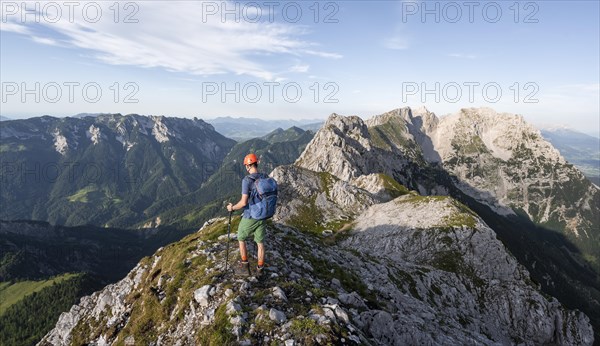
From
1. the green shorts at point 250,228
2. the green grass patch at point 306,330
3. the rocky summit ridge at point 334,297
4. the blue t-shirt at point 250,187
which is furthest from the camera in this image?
the green shorts at point 250,228

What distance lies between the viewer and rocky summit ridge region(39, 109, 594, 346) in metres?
16.6

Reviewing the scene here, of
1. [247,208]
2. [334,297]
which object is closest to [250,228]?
[247,208]

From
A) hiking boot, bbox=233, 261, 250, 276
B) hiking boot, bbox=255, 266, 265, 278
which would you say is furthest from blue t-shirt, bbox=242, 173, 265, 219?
hiking boot, bbox=255, 266, 265, 278

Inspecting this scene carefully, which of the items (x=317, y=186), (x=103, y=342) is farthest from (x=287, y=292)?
(x=317, y=186)

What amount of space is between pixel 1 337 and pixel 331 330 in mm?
258661

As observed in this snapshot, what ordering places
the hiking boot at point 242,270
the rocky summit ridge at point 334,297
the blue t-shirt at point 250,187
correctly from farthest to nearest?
the hiking boot at point 242,270, the blue t-shirt at point 250,187, the rocky summit ridge at point 334,297

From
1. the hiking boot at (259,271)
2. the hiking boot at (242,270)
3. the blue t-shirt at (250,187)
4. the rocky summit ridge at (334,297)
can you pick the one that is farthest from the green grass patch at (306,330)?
the blue t-shirt at (250,187)

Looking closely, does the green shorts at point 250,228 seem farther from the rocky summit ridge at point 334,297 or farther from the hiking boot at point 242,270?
the rocky summit ridge at point 334,297

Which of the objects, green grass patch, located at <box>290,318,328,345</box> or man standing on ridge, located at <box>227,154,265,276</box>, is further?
man standing on ridge, located at <box>227,154,265,276</box>

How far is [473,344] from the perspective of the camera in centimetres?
2723

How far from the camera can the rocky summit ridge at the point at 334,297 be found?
1659 centimetres

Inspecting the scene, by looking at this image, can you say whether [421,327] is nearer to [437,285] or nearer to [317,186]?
[437,285]

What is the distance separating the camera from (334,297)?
64.7 feet

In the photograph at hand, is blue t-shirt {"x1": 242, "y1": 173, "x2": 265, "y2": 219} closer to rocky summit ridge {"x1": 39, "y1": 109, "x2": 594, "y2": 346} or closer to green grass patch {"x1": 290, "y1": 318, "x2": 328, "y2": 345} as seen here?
rocky summit ridge {"x1": 39, "y1": 109, "x2": 594, "y2": 346}
